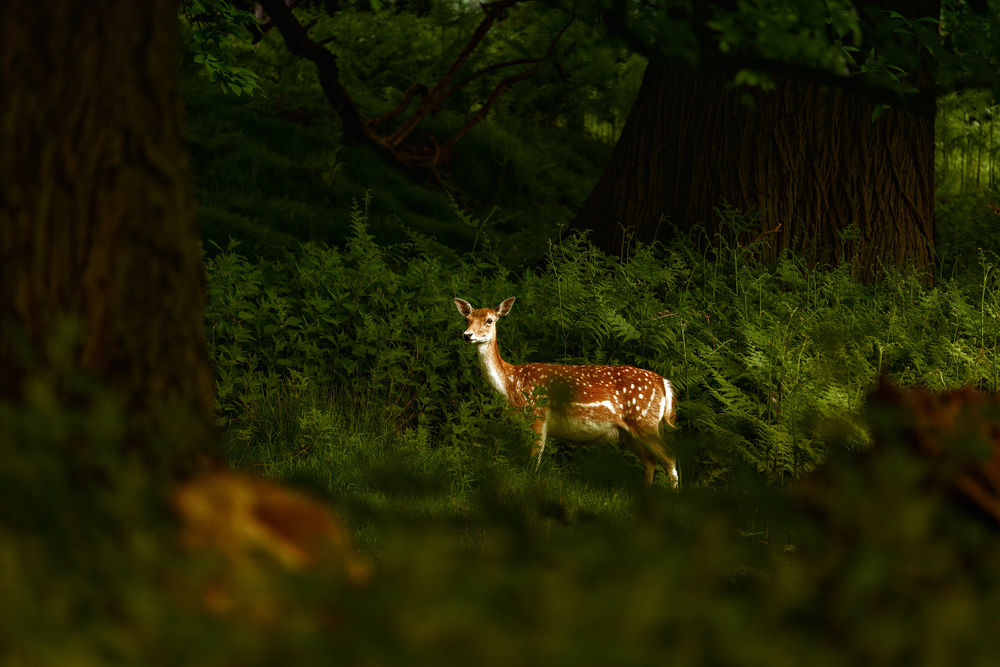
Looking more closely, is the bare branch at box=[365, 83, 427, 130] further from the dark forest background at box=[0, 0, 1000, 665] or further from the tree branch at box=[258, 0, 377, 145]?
the tree branch at box=[258, 0, 377, 145]

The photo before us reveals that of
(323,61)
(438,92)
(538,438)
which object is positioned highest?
(323,61)

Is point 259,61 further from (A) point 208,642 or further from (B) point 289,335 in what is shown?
(A) point 208,642

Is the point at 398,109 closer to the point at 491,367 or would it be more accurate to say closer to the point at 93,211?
the point at 491,367

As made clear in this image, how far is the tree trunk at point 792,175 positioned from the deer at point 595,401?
302 cm

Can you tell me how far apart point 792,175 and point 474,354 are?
12.5 ft

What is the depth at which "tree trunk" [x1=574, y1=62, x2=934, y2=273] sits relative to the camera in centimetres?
930

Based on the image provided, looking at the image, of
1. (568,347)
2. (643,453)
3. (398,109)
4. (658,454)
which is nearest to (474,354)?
(568,347)

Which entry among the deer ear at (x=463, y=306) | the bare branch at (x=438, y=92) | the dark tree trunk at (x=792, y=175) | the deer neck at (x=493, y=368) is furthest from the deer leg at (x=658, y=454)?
the bare branch at (x=438, y=92)

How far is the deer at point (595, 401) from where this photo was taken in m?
6.40

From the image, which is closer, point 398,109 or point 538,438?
point 538,438

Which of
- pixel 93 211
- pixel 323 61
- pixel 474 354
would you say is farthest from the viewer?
pixel 323 61

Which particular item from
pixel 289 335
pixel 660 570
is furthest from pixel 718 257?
pixel 660 570

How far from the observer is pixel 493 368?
688 cm

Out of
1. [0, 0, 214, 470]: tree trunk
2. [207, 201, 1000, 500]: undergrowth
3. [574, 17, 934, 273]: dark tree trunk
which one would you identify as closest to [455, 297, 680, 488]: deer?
[207, 201, 1000, 500]: undergrowth
